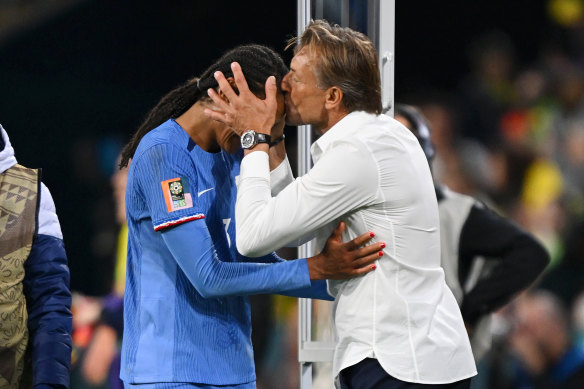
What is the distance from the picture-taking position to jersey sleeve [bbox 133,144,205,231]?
1.52 meters

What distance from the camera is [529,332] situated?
4.72 metres

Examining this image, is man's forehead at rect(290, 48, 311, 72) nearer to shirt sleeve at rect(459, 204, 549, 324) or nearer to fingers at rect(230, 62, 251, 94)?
fingers at rect(230, 62, 251, 94)

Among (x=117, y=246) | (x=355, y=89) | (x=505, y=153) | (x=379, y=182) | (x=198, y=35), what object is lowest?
(x=117, y=246)

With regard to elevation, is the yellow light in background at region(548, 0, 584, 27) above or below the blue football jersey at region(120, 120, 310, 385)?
below

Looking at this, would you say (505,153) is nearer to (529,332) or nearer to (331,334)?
(529,332)

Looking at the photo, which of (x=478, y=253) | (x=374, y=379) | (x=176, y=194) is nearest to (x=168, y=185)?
(x=176, y=194)

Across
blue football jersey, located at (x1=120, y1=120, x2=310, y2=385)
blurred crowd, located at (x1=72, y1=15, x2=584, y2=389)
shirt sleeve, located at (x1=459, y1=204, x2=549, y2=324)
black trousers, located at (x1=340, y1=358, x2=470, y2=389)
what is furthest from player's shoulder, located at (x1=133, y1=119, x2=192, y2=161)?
blurred crowd, located at (x1=72, y1=15, x2=584, y2=389)

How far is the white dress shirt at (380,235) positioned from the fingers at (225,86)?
188 millimetres

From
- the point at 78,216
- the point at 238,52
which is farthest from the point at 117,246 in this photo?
the point at 238,52

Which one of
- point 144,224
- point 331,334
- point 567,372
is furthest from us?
point 567,372

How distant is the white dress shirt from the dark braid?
0.22m

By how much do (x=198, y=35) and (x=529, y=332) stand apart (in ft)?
8.50

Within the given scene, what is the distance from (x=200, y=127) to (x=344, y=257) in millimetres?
409

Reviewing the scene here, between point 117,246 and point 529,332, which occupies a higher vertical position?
point 117,246
